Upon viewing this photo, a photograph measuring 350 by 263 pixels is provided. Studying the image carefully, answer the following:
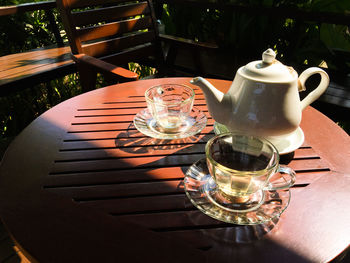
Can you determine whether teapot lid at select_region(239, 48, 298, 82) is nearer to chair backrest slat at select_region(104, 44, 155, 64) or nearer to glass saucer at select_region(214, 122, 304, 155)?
glass saucer at select_region(214, 122, 304, 155)

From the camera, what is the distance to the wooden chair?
5.42 ft

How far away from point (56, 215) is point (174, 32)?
2.65 meters

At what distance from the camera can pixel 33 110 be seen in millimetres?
2600

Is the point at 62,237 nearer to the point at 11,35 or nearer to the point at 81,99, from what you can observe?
the point at 81,99

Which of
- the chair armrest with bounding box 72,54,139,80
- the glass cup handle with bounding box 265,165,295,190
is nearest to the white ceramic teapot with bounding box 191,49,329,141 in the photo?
the glass cup handle with bounding box 265,165,295,190

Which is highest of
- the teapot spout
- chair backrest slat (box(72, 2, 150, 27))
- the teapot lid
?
chair backrest slat (box(72, 2, 150, 27))

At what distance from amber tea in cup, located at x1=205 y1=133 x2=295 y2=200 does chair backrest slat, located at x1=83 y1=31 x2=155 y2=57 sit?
144 cm

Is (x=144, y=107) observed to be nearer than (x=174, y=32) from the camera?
Yes

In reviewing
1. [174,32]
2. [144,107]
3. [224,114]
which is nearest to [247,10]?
[174,32]

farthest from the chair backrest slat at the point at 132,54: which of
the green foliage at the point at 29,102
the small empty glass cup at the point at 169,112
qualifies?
the small empty glass cup at the point at 169,112

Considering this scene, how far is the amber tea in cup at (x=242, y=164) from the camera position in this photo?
61 centimetres

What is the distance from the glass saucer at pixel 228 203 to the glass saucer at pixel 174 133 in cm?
21

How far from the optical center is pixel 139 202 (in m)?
0.66

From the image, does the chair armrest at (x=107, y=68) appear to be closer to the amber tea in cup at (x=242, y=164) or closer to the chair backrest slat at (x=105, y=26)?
the chair backrest slat at (x=105, y=26)
